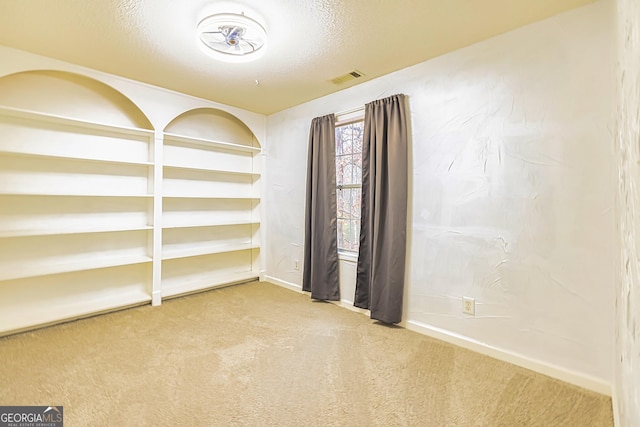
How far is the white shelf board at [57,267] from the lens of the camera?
7.58 feet

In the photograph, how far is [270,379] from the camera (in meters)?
1.78

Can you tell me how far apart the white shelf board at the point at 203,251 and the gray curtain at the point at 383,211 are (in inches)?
65.8

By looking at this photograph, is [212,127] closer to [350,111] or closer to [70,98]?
[70,98]

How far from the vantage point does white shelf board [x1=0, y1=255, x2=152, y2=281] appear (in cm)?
231

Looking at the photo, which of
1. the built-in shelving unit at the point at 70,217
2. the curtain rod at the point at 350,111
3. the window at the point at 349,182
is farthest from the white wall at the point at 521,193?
the built-in shelving unit at the point at 70,217

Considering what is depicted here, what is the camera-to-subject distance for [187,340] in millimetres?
2285

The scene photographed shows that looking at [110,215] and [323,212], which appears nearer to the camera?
[110,215]

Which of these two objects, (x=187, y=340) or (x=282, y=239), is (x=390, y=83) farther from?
(x=187, y=340)

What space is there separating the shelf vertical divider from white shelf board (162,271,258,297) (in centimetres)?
17

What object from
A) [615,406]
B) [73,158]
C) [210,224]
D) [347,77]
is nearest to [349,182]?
[347,77]

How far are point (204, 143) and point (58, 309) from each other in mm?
2154

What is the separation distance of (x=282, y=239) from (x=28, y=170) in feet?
8.13

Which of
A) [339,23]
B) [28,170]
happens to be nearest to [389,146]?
[339,23]

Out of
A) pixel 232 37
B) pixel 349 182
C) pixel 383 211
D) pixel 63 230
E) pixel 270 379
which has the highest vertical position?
pixel 232 37
